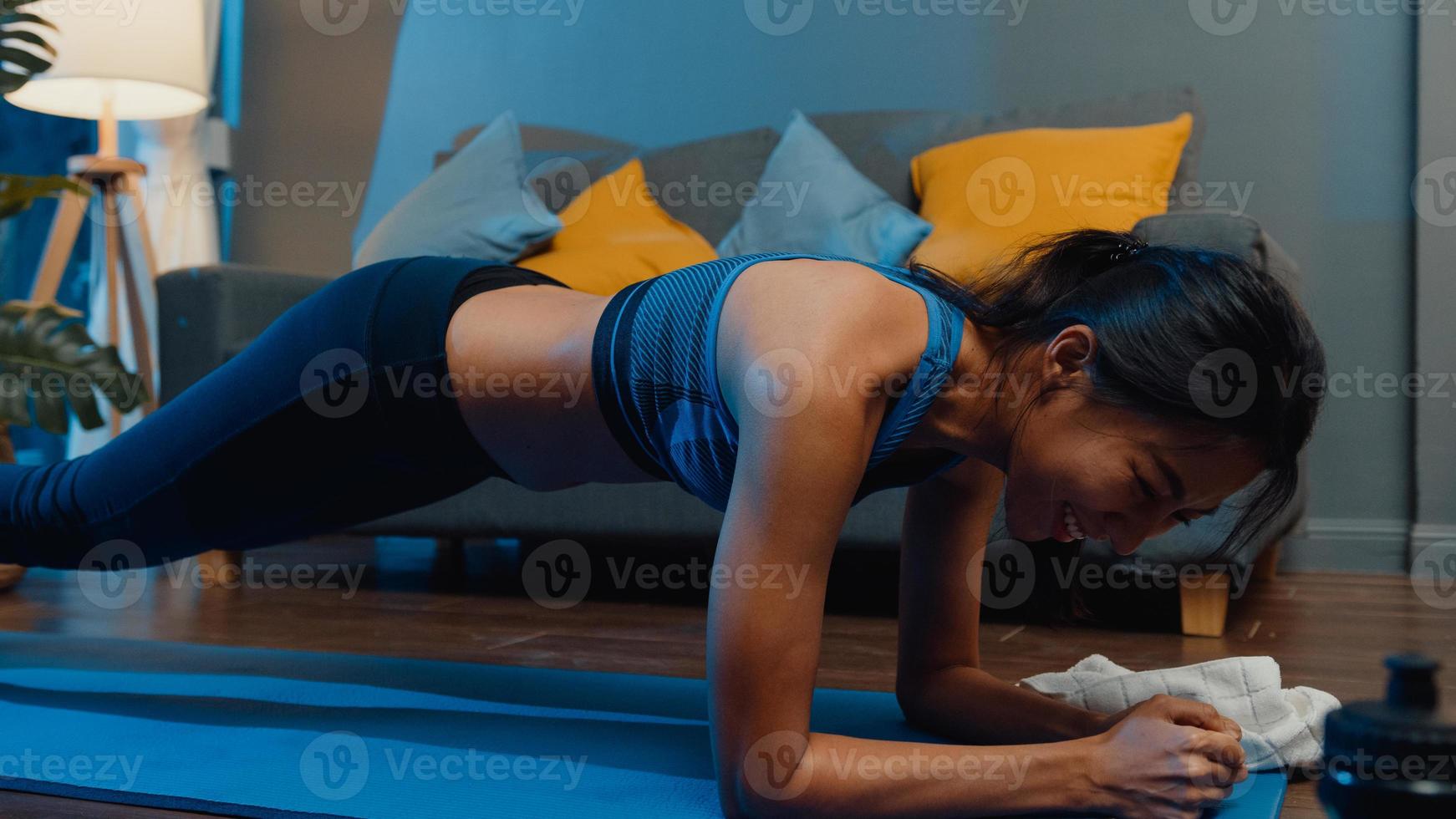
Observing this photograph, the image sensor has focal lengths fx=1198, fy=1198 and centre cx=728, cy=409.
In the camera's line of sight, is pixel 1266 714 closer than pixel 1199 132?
Yes

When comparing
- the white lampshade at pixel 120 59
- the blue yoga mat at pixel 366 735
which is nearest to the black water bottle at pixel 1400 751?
the blue yoga mat at pixel 366 735

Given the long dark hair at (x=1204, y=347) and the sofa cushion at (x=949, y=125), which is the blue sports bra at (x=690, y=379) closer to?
the long dark hair at (x=1204, y=347)

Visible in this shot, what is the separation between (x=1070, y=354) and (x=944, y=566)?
11.7 inches

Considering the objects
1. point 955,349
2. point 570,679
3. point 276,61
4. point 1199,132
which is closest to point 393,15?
point 276,61

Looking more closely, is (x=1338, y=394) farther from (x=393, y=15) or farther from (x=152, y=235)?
(x=152, y=235)

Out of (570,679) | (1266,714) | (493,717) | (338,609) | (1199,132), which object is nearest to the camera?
(1266,714)

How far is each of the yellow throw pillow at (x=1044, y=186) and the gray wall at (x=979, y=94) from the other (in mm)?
407

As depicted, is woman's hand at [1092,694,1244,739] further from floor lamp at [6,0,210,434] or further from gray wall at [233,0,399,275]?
gray wall at [233,0,399,275]

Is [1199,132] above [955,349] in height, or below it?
above

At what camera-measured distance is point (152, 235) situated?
3359 mm

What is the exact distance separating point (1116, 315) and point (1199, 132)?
161cm

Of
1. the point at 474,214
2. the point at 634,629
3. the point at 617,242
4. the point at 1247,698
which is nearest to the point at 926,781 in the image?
the point at 1247,698

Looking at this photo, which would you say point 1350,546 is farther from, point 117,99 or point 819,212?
point 117,99

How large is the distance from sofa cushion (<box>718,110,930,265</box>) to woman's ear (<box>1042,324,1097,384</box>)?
1288 millimetres
